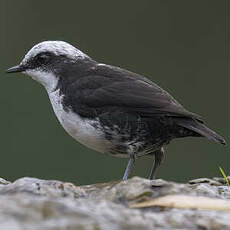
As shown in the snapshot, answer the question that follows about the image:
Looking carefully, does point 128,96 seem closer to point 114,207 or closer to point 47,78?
point 47,78

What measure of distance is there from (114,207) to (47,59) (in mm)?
3034

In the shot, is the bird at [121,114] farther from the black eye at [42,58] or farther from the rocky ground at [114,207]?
the rocky ground at [114,207]

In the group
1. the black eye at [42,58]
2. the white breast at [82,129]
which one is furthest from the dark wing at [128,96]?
the black eye at [42,58]

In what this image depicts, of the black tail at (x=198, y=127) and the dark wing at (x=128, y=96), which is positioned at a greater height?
the dark wing at (x=128, y=96)

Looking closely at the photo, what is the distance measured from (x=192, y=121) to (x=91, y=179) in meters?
3.93

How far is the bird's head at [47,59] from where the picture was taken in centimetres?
568

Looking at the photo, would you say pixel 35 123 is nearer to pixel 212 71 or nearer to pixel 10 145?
pixel 10 145

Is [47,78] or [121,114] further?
[47,78]

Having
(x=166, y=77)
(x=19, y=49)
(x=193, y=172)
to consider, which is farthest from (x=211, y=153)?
(x=19, y=49)

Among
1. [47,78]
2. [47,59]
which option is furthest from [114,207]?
[47,59]

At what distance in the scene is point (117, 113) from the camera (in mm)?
5016

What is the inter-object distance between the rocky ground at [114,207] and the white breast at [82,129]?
39.8 inches

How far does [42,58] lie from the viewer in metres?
5.76

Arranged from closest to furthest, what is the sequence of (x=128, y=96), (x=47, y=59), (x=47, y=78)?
(x=128, y=96)
(x=47, y=78)
(x=47, y=59)
